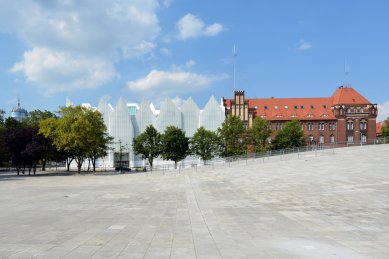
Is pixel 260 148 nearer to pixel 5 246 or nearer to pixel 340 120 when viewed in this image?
pixel 340 120

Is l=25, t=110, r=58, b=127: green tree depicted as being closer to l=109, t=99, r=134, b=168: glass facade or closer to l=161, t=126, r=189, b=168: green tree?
l=109, t=99, r=134, b=168: glass facade

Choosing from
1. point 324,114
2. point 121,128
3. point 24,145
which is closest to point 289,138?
point 324,114

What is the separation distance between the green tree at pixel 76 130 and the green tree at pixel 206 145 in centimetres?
2189

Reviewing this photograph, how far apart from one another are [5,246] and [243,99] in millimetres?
83951

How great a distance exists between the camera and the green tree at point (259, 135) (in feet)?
235

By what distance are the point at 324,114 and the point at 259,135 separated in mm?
35354

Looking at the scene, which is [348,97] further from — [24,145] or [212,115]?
[24,145]

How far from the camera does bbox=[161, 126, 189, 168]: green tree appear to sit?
2881 inches

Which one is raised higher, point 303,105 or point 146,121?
point 303,105

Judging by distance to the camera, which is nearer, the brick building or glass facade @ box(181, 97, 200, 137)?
the brick building

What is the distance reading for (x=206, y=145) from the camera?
71.5 m

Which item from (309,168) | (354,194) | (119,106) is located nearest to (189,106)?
(119,106)

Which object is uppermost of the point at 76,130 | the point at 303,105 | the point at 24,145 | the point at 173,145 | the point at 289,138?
the point at 303,105

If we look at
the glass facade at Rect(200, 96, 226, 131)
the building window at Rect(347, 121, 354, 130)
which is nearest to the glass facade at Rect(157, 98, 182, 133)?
the glass facade at Rect(200, 96, 226, 131)
